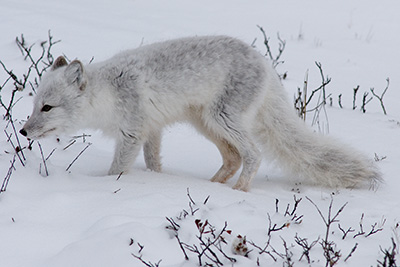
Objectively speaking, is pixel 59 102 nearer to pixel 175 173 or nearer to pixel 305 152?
pixel 175 173

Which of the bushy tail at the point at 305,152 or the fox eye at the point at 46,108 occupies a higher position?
the fox eye at the point at 46,108

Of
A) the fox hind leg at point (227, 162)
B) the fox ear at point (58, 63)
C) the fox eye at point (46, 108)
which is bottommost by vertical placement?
the fox hind leg at point (227, 162)

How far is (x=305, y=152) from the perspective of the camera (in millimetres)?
5008

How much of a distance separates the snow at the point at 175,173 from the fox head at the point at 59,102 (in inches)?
11.3

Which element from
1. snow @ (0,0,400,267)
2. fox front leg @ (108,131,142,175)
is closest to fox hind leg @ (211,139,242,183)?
snow @ (0,0,400,267)

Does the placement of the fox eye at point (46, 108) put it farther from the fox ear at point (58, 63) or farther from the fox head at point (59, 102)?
the fox ear at point (58, 63)

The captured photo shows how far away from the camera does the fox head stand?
14.7ft

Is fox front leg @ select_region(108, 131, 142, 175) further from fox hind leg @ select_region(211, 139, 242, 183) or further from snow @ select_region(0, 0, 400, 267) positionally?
fox hind leg @ select_region(211, 139, 242, 183)

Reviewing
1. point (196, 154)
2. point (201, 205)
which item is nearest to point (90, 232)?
point (201, 205)

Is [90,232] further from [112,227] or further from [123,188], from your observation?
[123,188]

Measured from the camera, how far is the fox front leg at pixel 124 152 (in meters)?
4.70

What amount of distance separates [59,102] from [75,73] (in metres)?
0.28

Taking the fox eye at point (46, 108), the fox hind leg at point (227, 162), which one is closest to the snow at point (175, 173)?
the fox hind leg at point (227, 162)

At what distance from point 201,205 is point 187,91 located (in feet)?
4.70
